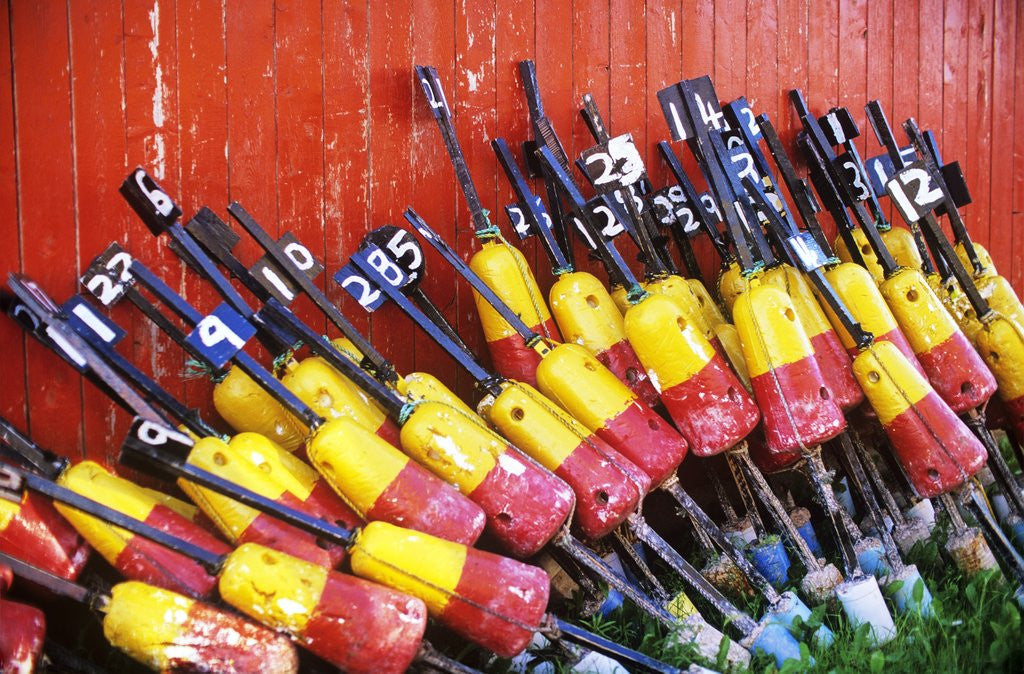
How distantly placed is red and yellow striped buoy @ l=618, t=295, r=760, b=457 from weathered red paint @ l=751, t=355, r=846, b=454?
6 cm

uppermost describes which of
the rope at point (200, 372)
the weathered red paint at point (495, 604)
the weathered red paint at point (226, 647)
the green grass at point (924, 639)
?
the rope at point (200, 372)

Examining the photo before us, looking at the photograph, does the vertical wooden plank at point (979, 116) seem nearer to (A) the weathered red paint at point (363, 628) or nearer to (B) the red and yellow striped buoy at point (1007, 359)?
(B) the red and yellow striped buoy at point (1007, 359)

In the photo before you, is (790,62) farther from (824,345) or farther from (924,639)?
(924,639)

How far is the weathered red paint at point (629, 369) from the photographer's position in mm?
2742

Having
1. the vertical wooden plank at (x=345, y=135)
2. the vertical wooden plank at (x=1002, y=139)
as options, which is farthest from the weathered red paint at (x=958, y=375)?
the vertical wooden plank at (x=1002, y=139)

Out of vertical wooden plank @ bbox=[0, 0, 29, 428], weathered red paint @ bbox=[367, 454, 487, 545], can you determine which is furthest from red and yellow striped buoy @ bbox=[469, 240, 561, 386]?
vertical wooden plank @ bbox=[0, 0, 29, 428]

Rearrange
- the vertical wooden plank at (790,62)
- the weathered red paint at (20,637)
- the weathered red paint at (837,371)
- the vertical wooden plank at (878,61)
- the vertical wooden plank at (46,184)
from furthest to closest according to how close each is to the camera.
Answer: the vertical wooden plank at (878,61) → the vertical wooden plank at (790,62) → the weathered red paint at (837,371) → the vertical wooden plank at (46,184) → the weathered red paint at (20,637)

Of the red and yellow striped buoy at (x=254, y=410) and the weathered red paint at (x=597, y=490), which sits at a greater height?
the red and yellow striped buoy at (x=254, y=410)

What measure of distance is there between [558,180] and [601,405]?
2.72ft

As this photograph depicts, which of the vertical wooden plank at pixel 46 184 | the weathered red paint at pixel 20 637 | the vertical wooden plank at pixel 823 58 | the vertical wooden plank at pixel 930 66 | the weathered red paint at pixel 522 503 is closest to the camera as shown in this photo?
the weathered red paint at pixel 20 637

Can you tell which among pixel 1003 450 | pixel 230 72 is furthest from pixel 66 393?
pixel 1003 450

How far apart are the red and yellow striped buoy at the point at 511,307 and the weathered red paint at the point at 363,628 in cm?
104

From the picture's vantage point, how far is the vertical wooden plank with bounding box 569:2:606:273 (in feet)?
10.9

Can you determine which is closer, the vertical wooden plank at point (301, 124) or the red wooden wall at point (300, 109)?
the red wooden wall at point (300, 109)
